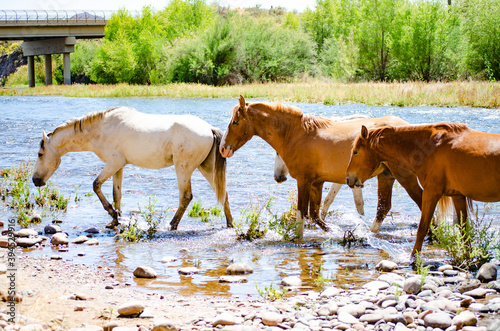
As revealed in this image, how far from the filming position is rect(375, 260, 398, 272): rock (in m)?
6.01

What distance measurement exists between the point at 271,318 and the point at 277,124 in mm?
3832

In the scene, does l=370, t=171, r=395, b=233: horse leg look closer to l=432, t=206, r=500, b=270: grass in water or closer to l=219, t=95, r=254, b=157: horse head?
l=432, t=206, r=500, b=270: grass in water

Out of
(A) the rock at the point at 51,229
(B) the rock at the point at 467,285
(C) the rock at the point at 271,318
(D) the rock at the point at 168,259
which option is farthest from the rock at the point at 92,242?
(B) the rock at the point at 467,285

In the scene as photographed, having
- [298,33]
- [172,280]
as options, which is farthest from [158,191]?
[298,33]

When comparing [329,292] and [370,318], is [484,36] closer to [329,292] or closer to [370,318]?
[329,292]

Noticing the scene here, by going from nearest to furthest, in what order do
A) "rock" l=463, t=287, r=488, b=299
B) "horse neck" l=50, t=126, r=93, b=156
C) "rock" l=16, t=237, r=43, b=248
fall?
"rock" l=463, t=287, r=488, b=299 < "rock" l=16, t=237, r=43, b=248 < "horse neck" l=50, t=126, r=93, b=156

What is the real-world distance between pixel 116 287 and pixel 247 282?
4.50 feet

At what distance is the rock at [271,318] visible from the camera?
14.2ft

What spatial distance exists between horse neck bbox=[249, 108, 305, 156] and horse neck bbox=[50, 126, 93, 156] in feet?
10.1

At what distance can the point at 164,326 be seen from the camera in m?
4.10

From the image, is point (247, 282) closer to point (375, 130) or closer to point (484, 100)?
point (375, 130)

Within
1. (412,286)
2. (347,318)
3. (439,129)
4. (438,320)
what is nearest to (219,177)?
(439,129)

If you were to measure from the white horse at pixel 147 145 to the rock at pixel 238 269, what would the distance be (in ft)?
8.88

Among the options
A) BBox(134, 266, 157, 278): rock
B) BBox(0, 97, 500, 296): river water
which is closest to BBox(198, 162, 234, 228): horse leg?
BBox(0, 97, 500, 296): river water
